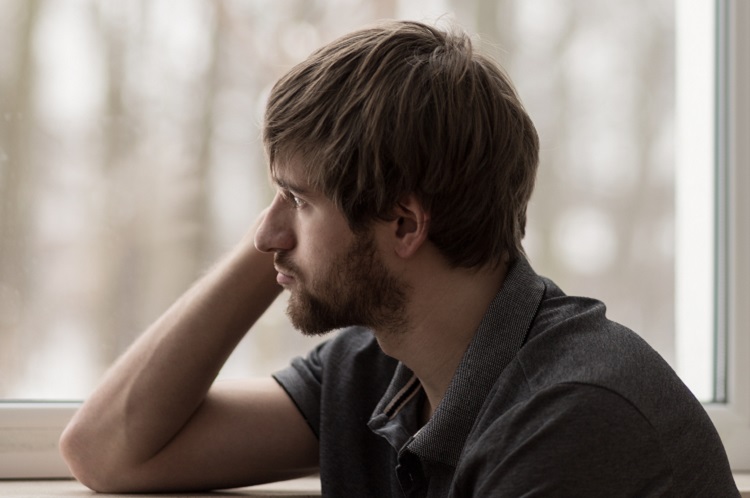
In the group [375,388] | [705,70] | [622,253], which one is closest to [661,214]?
[622,253]

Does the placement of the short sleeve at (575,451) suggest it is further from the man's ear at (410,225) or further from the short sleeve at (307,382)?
the short sleeve at (307,382)

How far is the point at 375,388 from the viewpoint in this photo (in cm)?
138

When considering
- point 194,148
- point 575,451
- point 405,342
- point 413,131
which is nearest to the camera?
point 575,451

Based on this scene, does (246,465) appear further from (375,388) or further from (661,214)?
→ (661,214)

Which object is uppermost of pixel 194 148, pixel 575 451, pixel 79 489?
pixel 194 148

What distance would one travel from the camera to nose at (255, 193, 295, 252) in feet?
4.10

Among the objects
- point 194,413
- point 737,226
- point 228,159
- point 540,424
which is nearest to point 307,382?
point 194,413

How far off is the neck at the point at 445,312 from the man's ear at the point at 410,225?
34 mm

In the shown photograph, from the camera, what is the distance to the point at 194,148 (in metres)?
1.55

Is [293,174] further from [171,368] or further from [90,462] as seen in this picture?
[90,462]

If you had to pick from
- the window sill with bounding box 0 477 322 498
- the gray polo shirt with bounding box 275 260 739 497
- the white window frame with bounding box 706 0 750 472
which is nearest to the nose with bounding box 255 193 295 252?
the gray polo shirt with bounding box 275 260 739 497

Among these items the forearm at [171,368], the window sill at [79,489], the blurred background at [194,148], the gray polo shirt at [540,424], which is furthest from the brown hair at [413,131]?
the window sill at [79,489]

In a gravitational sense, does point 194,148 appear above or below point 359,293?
above

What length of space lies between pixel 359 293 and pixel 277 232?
0.47 feet
